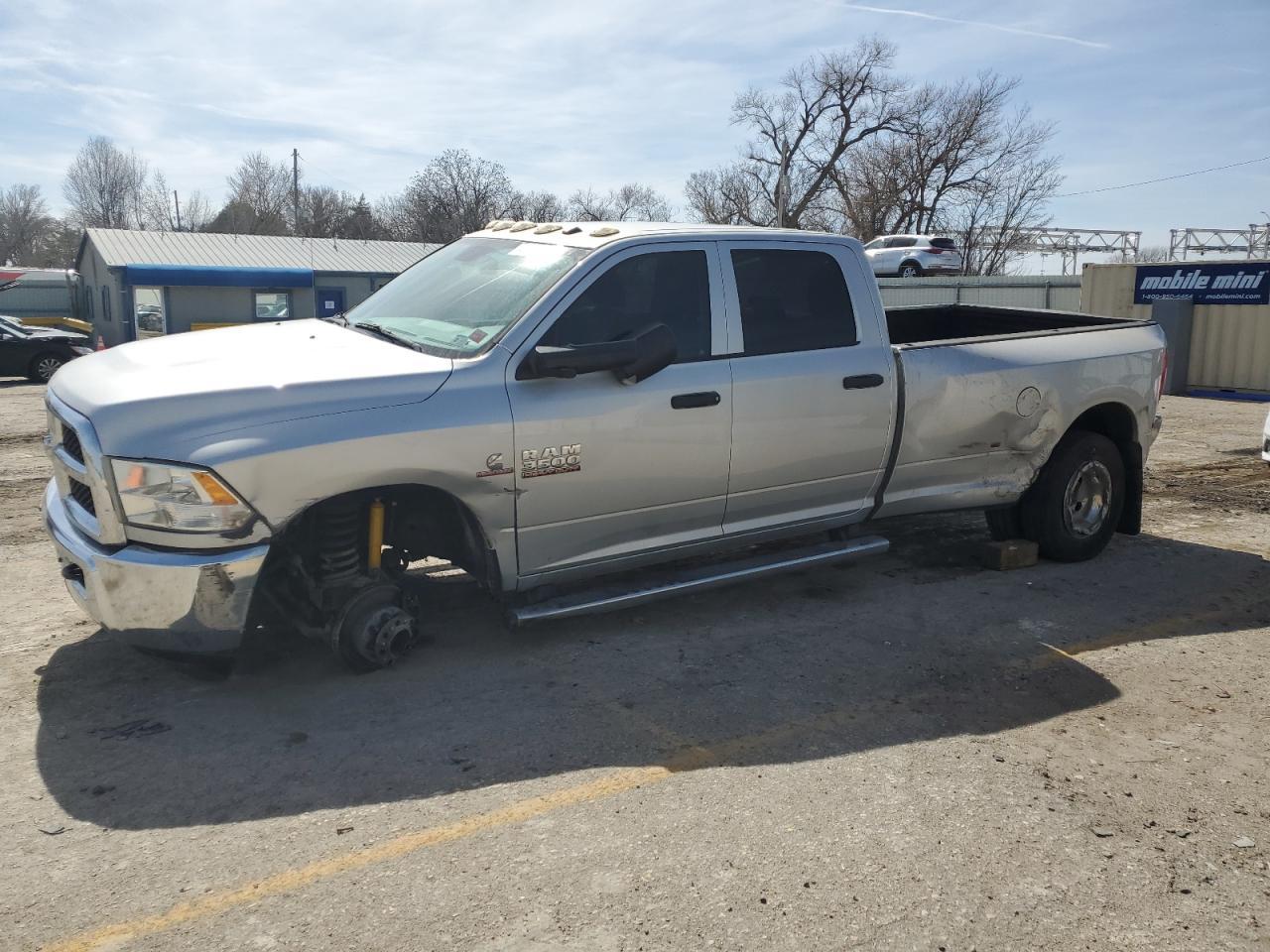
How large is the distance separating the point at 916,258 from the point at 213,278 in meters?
22.7

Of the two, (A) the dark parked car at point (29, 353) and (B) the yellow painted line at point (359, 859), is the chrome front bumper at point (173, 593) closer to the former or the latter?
(B) the yellow painted line at point (359, 859)

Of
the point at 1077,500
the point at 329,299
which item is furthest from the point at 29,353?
the point at 1077,500

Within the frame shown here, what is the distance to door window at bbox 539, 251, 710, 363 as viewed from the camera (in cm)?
456

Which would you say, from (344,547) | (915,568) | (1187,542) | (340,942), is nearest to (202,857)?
(340,942)

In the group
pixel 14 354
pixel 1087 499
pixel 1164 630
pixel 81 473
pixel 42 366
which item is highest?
pixel 81 473

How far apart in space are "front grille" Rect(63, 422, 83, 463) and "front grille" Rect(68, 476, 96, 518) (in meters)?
0.09

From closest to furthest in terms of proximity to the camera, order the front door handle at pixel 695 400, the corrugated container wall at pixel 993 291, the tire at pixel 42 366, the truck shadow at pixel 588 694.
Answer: the truck shadow at pixel 588 694, the front door handle at pixel 695 400, the tire at pixel 42 366, the corrugated container wall at pixel 993 291

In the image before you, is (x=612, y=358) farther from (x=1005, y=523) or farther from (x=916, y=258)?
(x=916, y=258)

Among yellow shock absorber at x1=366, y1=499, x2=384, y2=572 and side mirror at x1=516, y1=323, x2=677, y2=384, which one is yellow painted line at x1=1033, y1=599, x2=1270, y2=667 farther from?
yellow shock absorber at x1=366, y1=499, x2=384, y2=572

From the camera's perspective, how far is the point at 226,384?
3.88m

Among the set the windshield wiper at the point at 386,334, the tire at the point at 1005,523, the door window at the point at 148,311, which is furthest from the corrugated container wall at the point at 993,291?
the door window at the point at 148,311

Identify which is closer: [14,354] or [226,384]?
[226,384]

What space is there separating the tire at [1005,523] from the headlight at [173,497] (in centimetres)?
449

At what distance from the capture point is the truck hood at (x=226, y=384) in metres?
3.70
